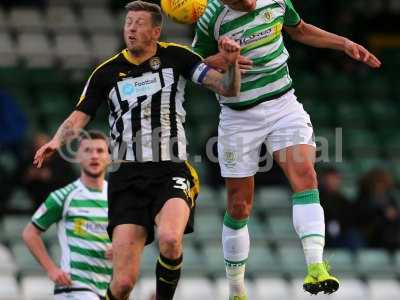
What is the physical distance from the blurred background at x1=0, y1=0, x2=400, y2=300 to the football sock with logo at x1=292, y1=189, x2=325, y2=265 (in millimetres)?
4707

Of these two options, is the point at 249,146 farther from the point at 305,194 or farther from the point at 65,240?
the point at 65,240

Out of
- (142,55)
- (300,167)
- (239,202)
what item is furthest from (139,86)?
(300,167)

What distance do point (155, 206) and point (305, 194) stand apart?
1046mm

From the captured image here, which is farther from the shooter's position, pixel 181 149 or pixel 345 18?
pixel 345 18

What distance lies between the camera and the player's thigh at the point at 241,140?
361 inches

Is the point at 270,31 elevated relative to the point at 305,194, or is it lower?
elevated

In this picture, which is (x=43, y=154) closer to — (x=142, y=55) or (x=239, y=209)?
(x=142, y=55)

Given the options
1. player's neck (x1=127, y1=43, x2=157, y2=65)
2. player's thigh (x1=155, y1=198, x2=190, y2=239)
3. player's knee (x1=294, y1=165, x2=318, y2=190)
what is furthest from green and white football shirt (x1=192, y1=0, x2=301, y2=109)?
player's thigh (x1=155, y1=198, x2=190, y2=239)

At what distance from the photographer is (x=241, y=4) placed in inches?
352

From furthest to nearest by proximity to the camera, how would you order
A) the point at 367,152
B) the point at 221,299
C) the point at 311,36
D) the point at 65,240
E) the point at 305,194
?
the point at 367,152 < the point at 221,299 < the point at 65,240 < the point at 311,36 < the point at 305,194

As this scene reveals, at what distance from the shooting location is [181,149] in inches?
359

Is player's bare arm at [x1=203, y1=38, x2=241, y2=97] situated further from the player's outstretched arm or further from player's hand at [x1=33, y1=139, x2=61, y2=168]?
player's hand at [x1=33, y1=139, x2=61, y2=168]

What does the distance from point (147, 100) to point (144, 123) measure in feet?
0.54

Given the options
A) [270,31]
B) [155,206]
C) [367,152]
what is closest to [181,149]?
[155,206]
